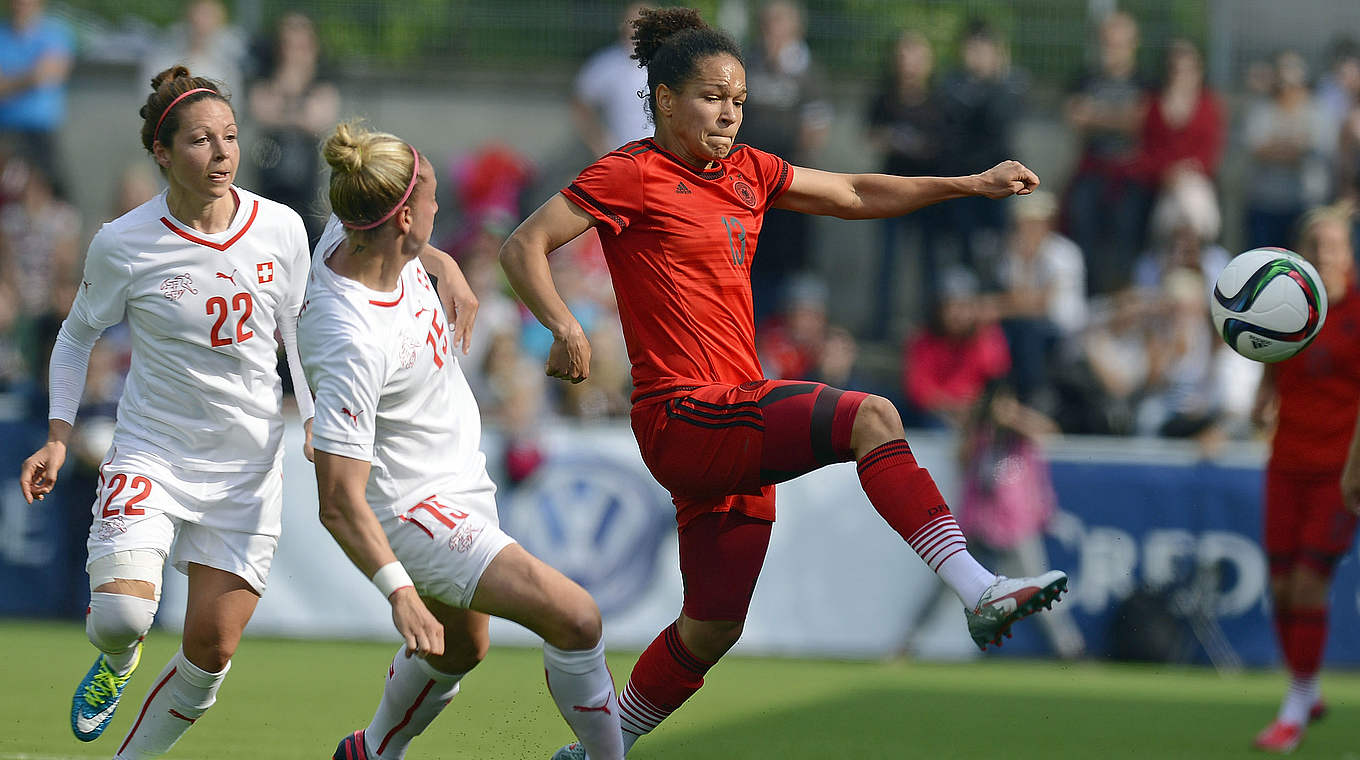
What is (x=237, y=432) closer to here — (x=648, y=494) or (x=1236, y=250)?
(x=648, y=494)

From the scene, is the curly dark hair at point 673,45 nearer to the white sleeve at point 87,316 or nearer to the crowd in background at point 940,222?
the white sleeve at point 87,316

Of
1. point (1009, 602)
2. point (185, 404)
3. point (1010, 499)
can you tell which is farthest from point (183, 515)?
point (1010, 499)

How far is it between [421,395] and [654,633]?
5.87m

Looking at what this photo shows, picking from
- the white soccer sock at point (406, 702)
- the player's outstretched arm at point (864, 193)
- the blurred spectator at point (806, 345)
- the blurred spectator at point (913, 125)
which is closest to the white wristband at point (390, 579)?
the white soccer sock at point (406, 702)

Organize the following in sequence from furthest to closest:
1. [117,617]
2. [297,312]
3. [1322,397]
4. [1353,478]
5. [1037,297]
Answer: [1037,297]
[1322,397]
[1353,478]
[297,312]
[117,617]

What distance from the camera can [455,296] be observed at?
521 cm

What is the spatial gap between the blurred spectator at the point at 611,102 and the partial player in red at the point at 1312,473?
5.72 metres

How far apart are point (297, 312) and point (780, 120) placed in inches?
285

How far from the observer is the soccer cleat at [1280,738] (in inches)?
287

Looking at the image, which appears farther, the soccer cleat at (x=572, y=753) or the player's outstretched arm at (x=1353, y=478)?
the player's outstretched arm at (x=1353, y=478)

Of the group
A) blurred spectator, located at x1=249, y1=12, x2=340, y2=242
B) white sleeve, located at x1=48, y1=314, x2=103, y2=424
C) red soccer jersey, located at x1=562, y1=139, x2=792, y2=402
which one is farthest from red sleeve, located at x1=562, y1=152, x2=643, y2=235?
blurred spectator, located at x1=249, y1=12, x2=340, y2=242

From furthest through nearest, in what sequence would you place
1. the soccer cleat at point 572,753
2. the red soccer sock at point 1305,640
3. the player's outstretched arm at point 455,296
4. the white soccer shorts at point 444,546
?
the red soccer sock at point 1305,640, the soccer cleat at point 572,753, the player's outstretched arm at point 455,296, the white soccer shorts at point 444,546

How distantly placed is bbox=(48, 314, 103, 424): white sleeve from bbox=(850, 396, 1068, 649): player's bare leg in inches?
102

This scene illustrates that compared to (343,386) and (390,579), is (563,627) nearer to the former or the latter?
(390,579)
